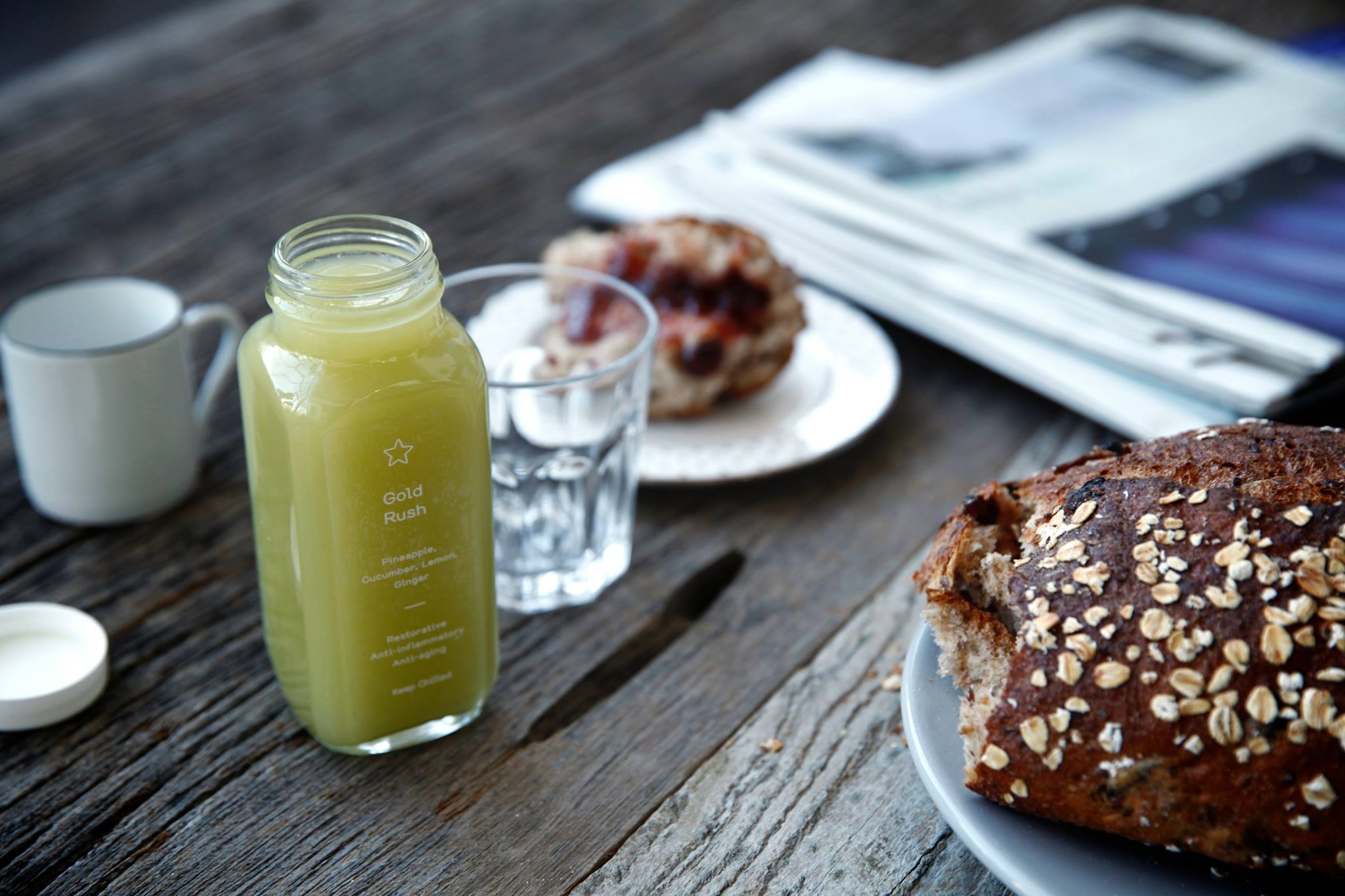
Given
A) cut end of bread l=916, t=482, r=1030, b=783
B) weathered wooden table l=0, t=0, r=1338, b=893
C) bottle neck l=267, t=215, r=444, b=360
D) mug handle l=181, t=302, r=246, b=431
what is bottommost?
weathered wooden table l=0, t=0, r=1338, b=893

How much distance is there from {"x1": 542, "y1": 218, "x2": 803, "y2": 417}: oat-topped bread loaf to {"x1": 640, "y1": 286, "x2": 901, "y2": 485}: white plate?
1.1 inches

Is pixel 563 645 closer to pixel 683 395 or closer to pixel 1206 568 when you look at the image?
pixel 683 395

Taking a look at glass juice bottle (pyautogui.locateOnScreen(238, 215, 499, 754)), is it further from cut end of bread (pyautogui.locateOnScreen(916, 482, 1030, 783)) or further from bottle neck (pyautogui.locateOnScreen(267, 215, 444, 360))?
cut end of bread (pyautogui.locateOnScreen(916, 482, 1030, 783))

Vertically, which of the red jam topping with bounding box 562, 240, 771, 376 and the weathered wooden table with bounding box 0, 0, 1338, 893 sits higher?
the red jam topping with bounding box 562, 240, 771, 376

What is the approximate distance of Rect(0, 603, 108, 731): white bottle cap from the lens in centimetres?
84

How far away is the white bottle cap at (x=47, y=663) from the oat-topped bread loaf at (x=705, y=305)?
454 mm

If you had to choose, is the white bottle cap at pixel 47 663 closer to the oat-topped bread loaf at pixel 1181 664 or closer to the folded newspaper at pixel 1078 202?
the oat-topped bread loaf at pixel 1181 664

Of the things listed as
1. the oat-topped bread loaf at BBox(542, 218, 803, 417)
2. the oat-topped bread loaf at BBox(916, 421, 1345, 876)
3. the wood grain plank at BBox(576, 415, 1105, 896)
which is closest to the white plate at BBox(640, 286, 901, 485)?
the oat-topped bread loaf at BBox(542, 218, 803, 417)

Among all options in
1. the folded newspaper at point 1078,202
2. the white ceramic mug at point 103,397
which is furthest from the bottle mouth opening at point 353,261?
the folded newspaper at point 1078,202

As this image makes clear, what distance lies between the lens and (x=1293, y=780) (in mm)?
630

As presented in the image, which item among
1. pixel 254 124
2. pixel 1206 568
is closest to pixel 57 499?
pixel 254 124

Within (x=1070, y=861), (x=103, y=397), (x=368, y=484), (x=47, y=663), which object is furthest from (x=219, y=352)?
(x=1070, y=861)

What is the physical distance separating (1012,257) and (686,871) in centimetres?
80

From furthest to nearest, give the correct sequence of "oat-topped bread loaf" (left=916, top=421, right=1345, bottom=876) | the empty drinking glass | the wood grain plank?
the empty drinking glass, the wood grain plank, "oat-topped bread loaf" (left=916, top=421, right=1345, bottom=876)
